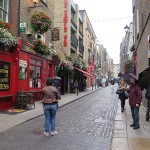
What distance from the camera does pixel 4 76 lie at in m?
14.7

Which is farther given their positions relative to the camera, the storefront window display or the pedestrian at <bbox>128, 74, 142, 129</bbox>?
the storefront window display

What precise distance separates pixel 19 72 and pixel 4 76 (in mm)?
1664

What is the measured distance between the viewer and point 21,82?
16.7 m

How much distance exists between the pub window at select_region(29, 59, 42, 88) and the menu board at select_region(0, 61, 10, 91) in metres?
3.80

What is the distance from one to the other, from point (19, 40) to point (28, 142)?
943 centimetres

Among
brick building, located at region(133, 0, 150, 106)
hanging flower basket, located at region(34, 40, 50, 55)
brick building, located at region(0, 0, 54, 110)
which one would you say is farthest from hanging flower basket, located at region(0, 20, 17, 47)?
brick building, located at region(133, 0, 150, 106)

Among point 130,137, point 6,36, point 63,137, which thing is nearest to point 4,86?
point 6,36

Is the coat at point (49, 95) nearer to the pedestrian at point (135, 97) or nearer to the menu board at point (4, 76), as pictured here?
the pedestrian at point (135, 97)

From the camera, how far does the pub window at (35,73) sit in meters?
19.0

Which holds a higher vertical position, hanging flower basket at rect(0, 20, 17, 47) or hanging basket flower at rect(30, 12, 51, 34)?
hanging basket flower at rect(30, 12, 51, 34)

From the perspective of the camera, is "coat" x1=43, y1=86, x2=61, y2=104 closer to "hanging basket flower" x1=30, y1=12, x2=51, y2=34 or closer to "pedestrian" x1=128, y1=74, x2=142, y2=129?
"pedestrian" x1=128, y1=74, x2=142, y2=129

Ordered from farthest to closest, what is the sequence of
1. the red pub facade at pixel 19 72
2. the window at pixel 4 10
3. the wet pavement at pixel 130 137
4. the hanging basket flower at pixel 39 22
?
1. the hanging basket flower at pixel 39 22
2. the window at pixel 4 10
3. the red pub facade at pixel 19 72
4. the wet pavement at pixel 130 137

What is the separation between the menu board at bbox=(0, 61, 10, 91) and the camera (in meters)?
14.3

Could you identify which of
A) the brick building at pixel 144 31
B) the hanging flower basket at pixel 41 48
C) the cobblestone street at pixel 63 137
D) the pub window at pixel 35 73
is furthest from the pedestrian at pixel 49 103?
the hanging flower basket at pixel 41 48
